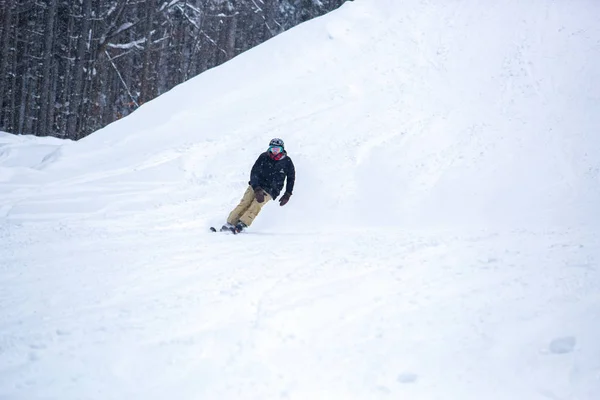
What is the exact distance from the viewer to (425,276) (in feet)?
14.6

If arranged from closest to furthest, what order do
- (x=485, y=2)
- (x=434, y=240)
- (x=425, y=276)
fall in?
1. (x=425, y=276)
2. (x=434, y=240)
3. (x=485, y=2)

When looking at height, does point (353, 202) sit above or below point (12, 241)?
above

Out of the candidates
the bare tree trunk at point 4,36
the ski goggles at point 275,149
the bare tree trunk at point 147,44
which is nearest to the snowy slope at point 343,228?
the ski goggles at point 275,149

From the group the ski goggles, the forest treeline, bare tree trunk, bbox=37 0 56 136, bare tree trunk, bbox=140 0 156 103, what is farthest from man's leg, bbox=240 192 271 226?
bare tree trunk, bbox=140 0 156 103

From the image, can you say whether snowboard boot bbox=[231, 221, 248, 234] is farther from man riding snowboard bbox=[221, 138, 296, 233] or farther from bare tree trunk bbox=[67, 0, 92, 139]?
bare tree trunk bbox=[67, 0, 92, 139]

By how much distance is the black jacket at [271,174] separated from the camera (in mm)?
7691

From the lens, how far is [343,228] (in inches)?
294

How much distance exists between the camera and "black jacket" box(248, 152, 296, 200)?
769 cm

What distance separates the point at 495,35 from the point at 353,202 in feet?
25.2

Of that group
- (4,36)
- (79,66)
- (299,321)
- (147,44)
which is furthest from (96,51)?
(299,321)

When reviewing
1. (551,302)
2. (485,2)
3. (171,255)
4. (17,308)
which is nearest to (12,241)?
(171,255)

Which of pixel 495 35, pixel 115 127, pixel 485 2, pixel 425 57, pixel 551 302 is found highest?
pixel 485 2

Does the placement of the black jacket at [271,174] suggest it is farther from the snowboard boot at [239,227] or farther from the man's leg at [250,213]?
the snowboard boot at [239,227]

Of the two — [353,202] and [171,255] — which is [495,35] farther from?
[171,255]
